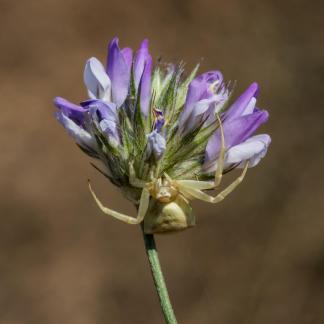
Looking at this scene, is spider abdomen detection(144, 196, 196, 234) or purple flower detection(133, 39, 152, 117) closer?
spider abdomen detection(144, 196, 196, 234)

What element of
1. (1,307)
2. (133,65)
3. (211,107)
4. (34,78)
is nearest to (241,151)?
(211,107)

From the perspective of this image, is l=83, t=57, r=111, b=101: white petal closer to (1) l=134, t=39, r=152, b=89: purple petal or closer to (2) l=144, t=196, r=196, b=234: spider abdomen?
(1) l=134, t=39, r=152, b=89: purple petal

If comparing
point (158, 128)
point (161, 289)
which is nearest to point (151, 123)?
point (158, 128)

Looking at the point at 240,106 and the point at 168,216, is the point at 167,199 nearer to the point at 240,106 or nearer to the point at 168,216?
the point at 168,216

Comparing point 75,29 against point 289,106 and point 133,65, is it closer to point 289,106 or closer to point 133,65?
point 289,106

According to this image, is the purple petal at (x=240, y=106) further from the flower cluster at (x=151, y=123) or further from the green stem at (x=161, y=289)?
the green stem at (x=161, y=289)

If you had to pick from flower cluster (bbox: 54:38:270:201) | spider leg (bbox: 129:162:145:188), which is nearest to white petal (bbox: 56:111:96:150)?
flower cluster (bbox: 54:38:270:201)
